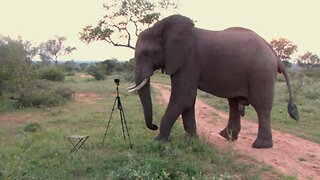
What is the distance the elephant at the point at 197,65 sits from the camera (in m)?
7.51

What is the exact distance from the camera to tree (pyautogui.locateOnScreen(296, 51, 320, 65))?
57250mm

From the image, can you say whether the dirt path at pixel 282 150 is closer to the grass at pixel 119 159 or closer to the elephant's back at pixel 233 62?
the grass at pixel 119 159

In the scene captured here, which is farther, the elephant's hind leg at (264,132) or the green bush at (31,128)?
the green bush at (31,128)

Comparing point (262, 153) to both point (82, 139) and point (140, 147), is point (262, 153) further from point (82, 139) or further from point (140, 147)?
point (82, 139)

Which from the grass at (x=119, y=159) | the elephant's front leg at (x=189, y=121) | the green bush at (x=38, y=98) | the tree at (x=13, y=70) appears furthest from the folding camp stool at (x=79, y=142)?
the tree at (x=13, y=70)

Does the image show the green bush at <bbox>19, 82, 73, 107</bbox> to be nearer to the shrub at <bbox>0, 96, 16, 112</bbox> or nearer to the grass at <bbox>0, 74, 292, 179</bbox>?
the shrub at <bbox>0, 96, 16, 112</bbox>

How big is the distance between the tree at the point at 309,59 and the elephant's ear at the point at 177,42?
177 ft

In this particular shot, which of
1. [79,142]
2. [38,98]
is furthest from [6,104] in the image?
[79,142]

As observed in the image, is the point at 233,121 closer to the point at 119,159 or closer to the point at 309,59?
the point at 119,159

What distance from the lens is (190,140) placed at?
7508 millimetres

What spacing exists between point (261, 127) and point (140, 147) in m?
2.57

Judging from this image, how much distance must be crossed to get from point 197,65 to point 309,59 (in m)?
55.0

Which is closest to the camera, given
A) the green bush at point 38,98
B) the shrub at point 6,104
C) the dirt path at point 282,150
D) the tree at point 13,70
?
the dirt path at point 282,150

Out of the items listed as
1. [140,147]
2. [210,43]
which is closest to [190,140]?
[140,147]
